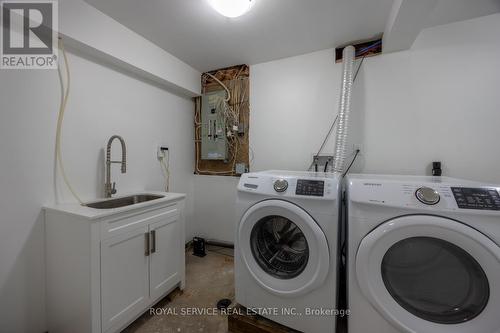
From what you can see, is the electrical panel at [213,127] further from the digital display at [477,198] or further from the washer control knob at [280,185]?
the digital display at [477,198]

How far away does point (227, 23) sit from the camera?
1.62 m

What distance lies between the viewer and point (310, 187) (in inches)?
45.3

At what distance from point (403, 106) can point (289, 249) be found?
1563 millimetres

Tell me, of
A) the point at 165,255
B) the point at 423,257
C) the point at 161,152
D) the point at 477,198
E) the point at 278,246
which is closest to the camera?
the point at 477,198

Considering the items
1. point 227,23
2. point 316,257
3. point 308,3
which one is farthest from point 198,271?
point 308,3

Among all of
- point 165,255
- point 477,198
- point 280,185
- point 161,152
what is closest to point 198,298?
point 165,255

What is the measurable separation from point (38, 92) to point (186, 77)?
4.34 feet

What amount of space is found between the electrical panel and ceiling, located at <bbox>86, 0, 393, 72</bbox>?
0.49 m

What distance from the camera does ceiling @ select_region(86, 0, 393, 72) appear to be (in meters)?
1.42

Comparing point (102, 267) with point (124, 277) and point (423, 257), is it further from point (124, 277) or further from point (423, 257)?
point (423, 257)

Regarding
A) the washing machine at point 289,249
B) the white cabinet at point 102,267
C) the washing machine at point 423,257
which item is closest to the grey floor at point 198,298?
the white cabinet at point 102,267

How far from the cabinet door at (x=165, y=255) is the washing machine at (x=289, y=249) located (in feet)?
1.98

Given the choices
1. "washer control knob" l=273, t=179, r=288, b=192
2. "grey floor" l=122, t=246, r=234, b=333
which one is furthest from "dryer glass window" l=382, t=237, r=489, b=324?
"grey floor" l=122, t=246, r=234, b=333

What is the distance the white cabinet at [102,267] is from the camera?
111 centimetres
